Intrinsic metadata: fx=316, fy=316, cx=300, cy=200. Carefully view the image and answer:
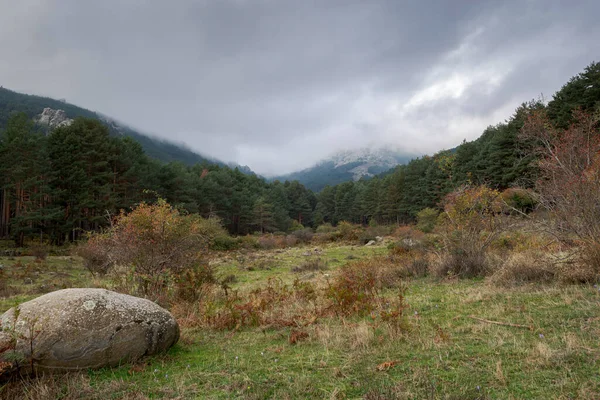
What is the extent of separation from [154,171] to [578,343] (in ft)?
157

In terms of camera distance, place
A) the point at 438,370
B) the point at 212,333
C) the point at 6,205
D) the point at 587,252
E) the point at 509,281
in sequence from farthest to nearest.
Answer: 1. the point at 6,205
2. the point at 509,281
3. the point at 587,252
4. the point at 212,333
5. the point at 438,370

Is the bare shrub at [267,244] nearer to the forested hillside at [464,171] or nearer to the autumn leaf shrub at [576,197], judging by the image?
the forested hillside at [464,171]

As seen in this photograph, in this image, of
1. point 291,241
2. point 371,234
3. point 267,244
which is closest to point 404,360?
point 267,244

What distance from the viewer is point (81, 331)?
3758 mm

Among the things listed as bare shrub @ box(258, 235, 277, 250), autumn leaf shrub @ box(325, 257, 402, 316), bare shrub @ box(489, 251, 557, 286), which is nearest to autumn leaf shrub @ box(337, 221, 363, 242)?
bare shrub @ box(258, 235, 277, 250)

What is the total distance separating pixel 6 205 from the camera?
30.0m

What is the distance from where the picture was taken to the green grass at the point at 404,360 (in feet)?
9.74

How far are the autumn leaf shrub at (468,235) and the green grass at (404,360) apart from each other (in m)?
3.42

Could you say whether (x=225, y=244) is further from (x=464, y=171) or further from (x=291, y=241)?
(x=464, y=171)

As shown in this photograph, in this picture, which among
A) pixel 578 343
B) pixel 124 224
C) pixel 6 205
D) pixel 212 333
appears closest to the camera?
pixel 578 343

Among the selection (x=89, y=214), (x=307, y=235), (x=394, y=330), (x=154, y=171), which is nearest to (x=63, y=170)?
(x=89, y=214)

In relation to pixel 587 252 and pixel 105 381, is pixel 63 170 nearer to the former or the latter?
pixel 105 381

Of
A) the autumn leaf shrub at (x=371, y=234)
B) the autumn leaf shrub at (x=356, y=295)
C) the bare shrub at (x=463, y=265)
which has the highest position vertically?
the bare shrub at (x=463, y=265)

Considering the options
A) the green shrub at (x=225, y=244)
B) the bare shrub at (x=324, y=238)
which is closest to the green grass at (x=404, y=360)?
the green shrub at (x=225, y=244)
